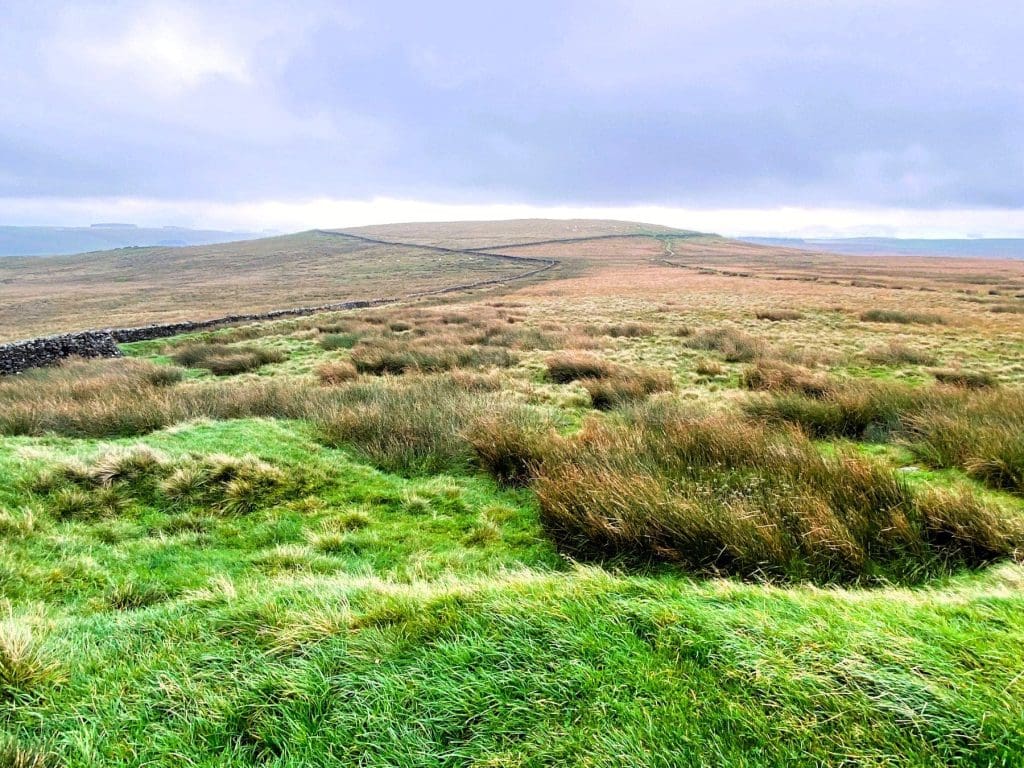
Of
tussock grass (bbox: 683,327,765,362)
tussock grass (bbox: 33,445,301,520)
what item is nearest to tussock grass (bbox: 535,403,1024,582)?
tussock grass (bbox: 33,445,301,520)

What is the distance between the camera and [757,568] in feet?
12.0

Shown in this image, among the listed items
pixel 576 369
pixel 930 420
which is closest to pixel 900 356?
pixel 930 420

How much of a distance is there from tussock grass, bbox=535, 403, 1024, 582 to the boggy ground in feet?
0.10

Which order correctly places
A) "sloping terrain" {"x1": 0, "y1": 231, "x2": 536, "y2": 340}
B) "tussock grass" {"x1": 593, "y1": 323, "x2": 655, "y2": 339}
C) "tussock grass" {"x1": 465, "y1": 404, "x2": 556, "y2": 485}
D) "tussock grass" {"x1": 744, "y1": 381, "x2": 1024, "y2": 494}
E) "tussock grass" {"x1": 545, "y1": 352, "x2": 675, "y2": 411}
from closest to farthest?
1. "tussock grass" {"x1": 744, "y1": 381, "x2": 1024, "y2": 494}
2. "tussock grass" {"x1": 465, "y1": 404, "x2": 556, "y2": 485}
3. "tussock grass" {"x1": 545, "y1": 352, "x2": 675, "y2": 411}
4. "tussock grass" {"x1": 593, "y1": 323, "x2": 655, "y2": 339}
5. "sloping terrain" {"x1": 0, "y1": 231, "x2": 536, "y2": 340}

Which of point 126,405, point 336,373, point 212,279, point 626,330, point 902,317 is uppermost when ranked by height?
point 212,279

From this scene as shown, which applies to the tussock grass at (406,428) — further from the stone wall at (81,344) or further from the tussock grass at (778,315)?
the tussock grass at (778,315)

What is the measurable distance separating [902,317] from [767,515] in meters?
25.4

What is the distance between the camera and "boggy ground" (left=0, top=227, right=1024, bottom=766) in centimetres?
200

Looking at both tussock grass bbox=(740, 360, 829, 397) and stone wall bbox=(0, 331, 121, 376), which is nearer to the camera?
tussock grass bbox=(740, 360, 829, 397)

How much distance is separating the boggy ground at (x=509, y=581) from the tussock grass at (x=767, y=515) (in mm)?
29

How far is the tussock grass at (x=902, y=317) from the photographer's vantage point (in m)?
22.4

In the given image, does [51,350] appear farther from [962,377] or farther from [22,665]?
[962,377]

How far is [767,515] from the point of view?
13.3ft

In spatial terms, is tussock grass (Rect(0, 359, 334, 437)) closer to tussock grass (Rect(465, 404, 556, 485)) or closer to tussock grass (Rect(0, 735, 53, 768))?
tussock grass (Rect(465, 404, 556, 485))
